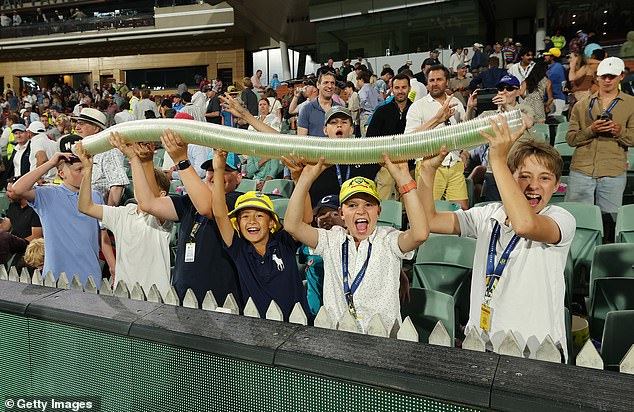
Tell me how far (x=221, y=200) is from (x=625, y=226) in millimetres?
3107

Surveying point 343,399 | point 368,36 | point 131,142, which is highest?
point 368,36

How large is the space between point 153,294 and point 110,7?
119ft

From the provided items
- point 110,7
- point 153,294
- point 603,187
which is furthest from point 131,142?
point 110,7

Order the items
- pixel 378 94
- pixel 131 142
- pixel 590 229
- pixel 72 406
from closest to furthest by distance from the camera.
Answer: pixel 72 406
pixel 131 142
pixel 590 229
pixel 378 94

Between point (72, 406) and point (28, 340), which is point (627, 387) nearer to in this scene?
point (72, 406)

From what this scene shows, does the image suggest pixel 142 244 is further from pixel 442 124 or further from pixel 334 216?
pixel 442 124

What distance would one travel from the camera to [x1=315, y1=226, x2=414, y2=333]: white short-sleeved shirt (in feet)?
8.25

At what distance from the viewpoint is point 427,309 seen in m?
2.91

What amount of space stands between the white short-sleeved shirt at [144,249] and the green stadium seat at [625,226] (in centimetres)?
324

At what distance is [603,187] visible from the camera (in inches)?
183

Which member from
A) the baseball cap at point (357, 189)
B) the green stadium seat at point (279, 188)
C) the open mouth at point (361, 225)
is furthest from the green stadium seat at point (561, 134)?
the open mouth at point (361, 225)

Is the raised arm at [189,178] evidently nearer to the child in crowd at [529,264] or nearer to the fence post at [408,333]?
the child in crowd at [529,264]

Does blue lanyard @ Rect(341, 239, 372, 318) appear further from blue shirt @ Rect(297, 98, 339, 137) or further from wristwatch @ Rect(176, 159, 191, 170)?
blue shirt @ Rect(297, 98, 339, 137)

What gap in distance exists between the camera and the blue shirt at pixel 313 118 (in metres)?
5.41
